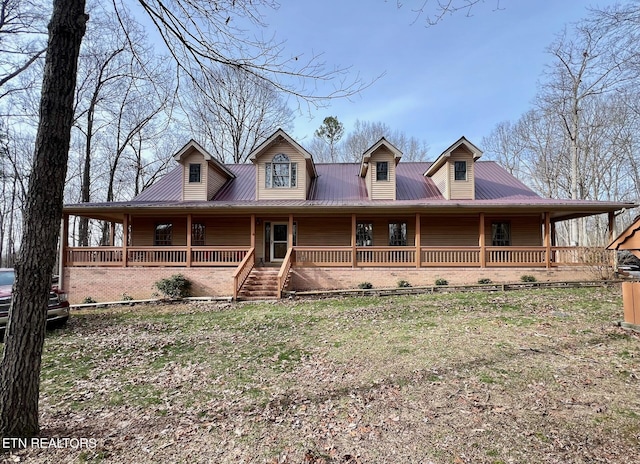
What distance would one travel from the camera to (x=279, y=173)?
1619 cm

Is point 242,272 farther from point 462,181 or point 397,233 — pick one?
point 462,181

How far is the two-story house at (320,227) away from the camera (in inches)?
541

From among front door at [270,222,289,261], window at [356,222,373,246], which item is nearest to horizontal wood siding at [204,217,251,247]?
front door at [270,222,289,261]

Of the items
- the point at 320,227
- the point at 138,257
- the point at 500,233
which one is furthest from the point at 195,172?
the point at 500,233

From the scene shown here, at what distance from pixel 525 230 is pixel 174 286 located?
55.8ft

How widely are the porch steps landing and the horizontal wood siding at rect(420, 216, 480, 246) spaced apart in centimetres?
805

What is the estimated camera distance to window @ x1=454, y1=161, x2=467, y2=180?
1576 cm

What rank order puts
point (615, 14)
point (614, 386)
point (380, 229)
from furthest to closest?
point (380, 229) → point (615, 14) → point (614, 386)

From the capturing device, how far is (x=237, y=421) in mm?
3848

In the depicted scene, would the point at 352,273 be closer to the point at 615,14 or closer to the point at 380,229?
the point at 380,229

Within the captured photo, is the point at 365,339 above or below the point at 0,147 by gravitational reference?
below

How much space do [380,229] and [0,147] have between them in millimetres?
21411

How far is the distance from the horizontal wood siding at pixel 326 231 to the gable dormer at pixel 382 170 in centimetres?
212

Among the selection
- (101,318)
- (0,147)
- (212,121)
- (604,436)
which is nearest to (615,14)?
(604,436)
